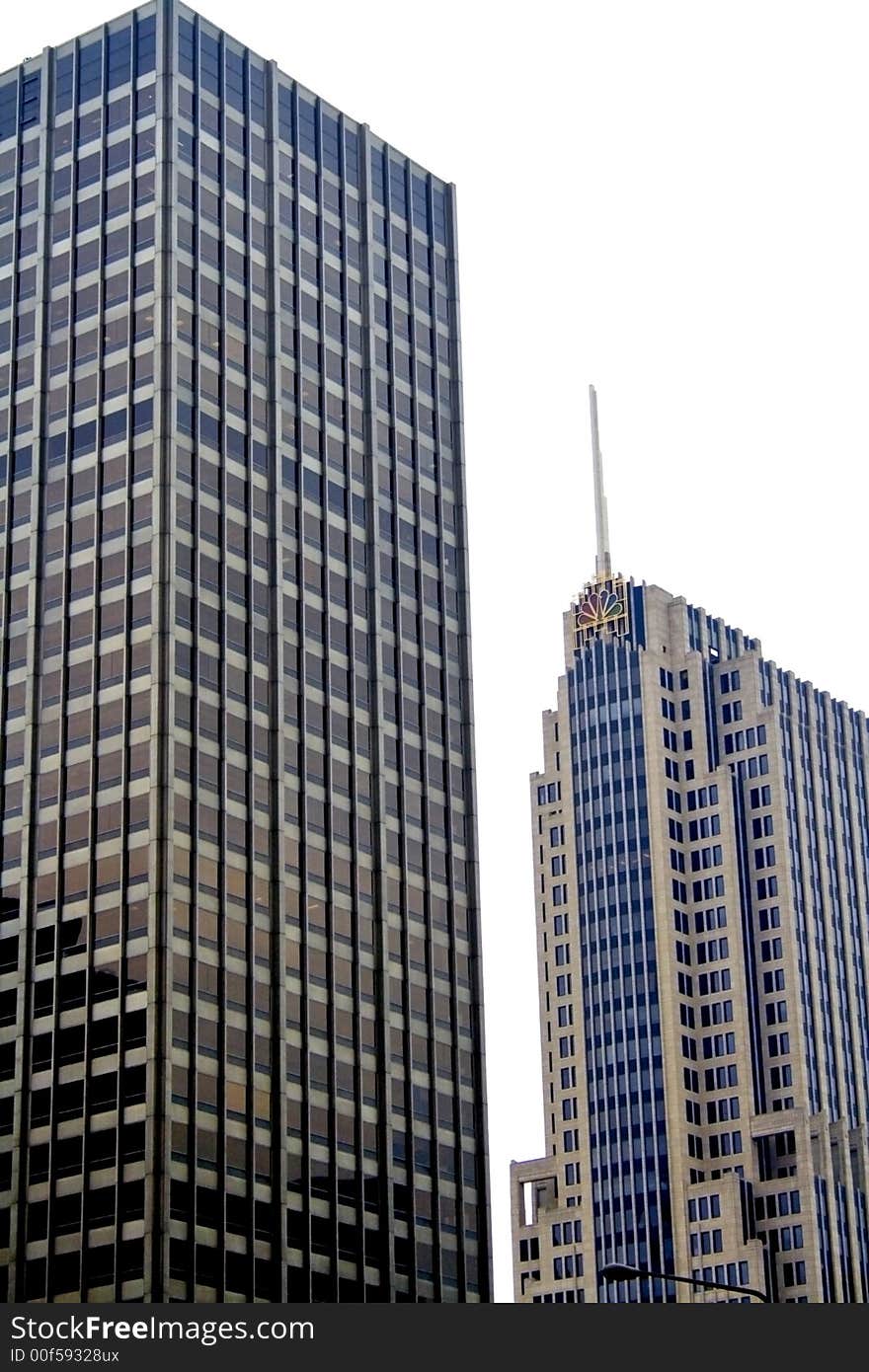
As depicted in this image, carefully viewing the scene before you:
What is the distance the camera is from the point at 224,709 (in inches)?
5143

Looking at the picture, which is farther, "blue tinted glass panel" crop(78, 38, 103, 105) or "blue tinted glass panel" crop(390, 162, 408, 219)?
"blue tinted glass panel" crop(390, 162, 408, 219)

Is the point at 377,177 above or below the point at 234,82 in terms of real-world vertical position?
above

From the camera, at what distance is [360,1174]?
5118 inches

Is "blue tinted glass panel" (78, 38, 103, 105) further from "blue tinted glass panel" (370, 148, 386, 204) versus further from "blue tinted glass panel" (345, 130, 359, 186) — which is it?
"blue tinted glass panel" (370, 148, 386, 204)

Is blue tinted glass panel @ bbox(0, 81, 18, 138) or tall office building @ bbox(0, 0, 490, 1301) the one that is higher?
blue tinted glass panel @ bbox(0, 81, 18, 138)

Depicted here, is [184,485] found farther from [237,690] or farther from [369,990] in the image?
[369,990]

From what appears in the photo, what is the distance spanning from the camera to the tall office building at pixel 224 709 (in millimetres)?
122125

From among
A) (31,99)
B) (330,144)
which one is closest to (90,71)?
(31,99)

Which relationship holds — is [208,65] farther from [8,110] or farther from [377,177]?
[377,177]

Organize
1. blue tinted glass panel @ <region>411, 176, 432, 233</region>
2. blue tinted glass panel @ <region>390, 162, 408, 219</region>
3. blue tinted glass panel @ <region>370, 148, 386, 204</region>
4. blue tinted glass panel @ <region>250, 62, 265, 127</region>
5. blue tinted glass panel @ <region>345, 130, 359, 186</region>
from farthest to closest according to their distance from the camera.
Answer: blue tinted glass panel @ <region>411, 176, 432, 233</region> < blue tinted glass panel @ <region>390, 162, 408, 219</region> < blue tinted glass panel @ <region>370, 148, 386, 204</region> < blue tinted glass panel @ <region>345, 130, 359, 186</region> < blue tinted glass panel @ <region>250, 62, 265, 127</region>

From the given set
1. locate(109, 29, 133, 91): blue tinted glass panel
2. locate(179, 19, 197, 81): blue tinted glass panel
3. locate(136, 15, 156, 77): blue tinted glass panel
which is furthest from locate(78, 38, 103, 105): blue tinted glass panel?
locate(179, 19, 197, 81): blue tinted glass panel

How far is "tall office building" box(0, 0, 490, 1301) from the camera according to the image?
122m
